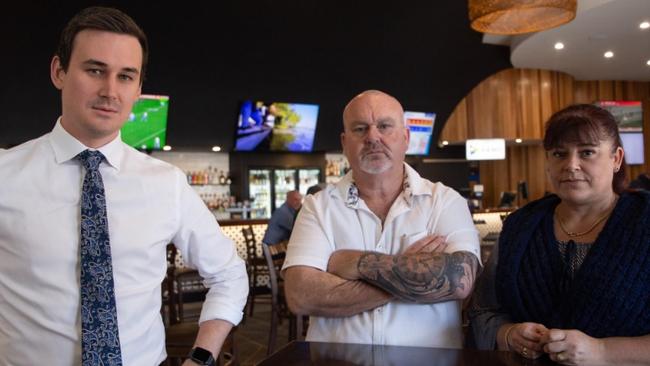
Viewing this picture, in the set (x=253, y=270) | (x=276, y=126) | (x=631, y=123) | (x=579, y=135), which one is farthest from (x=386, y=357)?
(x=631, y=123)

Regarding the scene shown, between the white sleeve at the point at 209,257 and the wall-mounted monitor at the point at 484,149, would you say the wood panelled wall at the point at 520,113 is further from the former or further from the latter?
the white sleeve at the point at 209,257

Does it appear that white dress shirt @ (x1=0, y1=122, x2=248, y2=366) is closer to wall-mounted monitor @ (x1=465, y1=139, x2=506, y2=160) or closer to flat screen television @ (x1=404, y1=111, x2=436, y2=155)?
flat screen television @ (x1=404, y1=111, x2=436, y2=155)

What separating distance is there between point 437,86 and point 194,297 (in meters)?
5.40

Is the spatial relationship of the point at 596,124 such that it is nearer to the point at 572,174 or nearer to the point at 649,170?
the point at 572,174

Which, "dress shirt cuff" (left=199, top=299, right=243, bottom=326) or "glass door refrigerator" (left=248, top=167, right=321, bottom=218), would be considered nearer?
"dress shirt cuff" (left=199, top=299, right=243, bottom=326)

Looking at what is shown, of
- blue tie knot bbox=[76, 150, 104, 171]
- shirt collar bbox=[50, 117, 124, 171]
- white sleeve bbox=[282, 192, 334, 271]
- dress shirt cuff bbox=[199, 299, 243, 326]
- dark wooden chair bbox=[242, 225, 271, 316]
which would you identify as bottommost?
dark wooden chair bbox=[242, 225, 271, 316]

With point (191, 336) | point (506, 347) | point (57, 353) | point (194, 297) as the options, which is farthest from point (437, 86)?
point (57, 353)

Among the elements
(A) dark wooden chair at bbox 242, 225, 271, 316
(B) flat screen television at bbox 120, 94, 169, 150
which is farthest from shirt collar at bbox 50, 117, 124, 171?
(B) flat screen television at bbox 120, 94, 169, 150

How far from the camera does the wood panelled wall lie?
402 inches

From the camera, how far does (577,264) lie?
1.62 meters

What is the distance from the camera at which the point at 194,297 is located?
274 inches

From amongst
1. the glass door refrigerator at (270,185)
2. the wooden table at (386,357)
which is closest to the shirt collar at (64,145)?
the wooden table at (386,357)

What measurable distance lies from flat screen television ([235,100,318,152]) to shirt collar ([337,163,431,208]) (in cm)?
586

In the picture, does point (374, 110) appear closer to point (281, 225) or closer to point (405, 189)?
point (405, 189)
